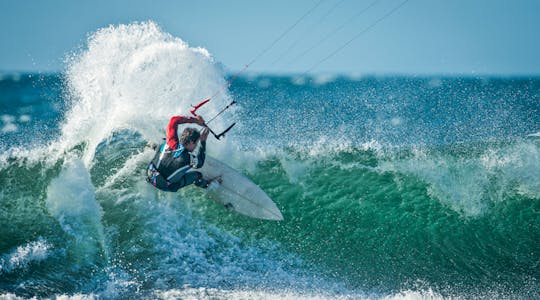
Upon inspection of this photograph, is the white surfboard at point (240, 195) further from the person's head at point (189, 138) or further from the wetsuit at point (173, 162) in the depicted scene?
the person's head at point (189, 138)

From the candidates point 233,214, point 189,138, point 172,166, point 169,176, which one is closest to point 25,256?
point 169,176

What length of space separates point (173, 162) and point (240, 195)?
1.37 metres

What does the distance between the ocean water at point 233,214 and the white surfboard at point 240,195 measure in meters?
0.17

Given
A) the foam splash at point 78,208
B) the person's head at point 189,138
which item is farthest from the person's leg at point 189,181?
the foam splash at point 78,208

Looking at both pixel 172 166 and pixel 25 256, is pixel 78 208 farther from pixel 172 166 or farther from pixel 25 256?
pixel 172 166

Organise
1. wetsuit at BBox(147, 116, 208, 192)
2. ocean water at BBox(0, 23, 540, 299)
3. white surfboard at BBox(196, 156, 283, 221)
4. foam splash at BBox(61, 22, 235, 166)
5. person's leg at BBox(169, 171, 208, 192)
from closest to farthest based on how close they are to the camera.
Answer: ocean water at BBox(0, 23, 540, 299) → wetsuit at BBox(147, 116, 208, 192) → person's leg at BBox(169, 171, 208, 192) → white surfboard at BBox(196, 156, 283, 221) → foam splash at BBox(61, 22, 235, 166)

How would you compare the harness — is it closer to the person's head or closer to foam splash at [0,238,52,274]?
the person's head

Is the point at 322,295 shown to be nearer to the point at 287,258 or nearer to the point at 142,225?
the point at 287,258

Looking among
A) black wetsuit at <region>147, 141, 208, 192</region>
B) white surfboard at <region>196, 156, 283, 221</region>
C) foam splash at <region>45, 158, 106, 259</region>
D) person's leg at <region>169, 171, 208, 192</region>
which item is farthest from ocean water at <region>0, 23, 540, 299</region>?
black wetsuit at <region>147, 141, 208, 192</region>

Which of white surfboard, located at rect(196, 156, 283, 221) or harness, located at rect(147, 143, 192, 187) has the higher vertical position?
harness, located at rect(147, 143, 192, 187)

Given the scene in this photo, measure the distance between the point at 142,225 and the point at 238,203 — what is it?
58.8 inches

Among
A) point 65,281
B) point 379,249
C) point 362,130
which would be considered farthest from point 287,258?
point 362,130

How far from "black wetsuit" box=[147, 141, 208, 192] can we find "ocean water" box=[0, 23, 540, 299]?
685mm

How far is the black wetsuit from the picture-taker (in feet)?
19.3
